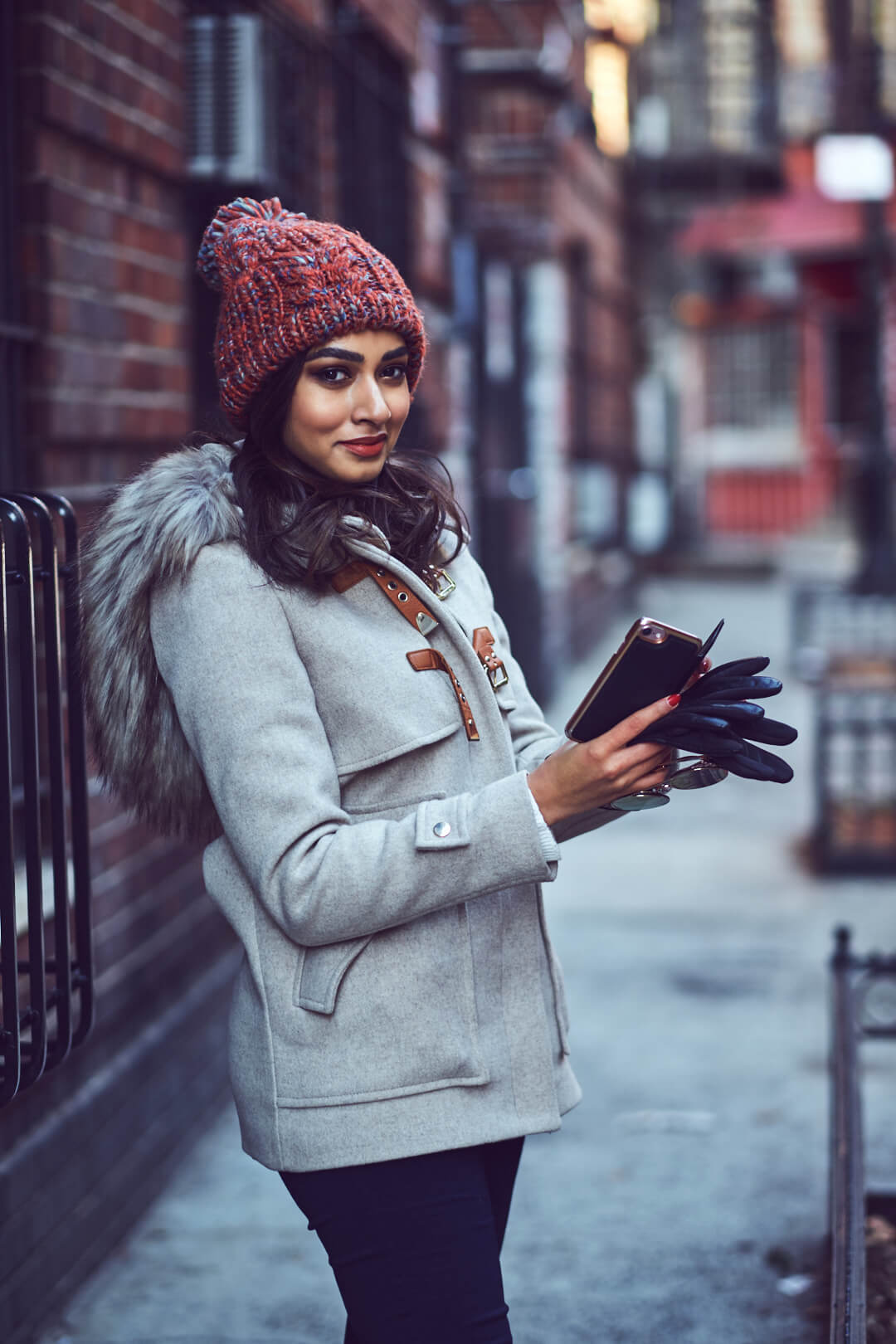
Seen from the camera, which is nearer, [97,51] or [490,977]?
[490,977]

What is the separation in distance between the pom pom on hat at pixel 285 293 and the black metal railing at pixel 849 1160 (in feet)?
5.17

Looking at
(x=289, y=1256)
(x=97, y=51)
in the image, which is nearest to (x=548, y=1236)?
(x=289, y=1256)

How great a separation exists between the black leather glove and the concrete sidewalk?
186 centimetres

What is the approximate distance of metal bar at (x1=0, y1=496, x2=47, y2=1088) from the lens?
2.32 m

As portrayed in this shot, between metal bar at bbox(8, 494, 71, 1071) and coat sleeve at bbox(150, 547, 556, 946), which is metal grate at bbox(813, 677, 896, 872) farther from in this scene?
coat sleeve at bbox(150, 547, 556, 946)

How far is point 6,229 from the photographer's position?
326 cm

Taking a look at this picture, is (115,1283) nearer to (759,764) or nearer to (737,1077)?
(737,1077)

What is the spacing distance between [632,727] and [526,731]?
40 centimetres

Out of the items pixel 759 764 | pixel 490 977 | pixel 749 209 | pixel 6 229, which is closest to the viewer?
pixel 759 764

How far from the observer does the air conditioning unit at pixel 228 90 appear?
4.30m

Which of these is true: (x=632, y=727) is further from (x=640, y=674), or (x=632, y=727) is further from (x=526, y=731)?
(x=526, y=731)

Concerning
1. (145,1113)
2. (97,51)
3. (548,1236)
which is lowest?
(548,1236)

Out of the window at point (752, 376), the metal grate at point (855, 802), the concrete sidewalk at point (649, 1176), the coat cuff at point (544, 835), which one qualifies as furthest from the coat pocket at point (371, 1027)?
the window at point (752, 376)

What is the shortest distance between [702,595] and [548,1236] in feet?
51.4
